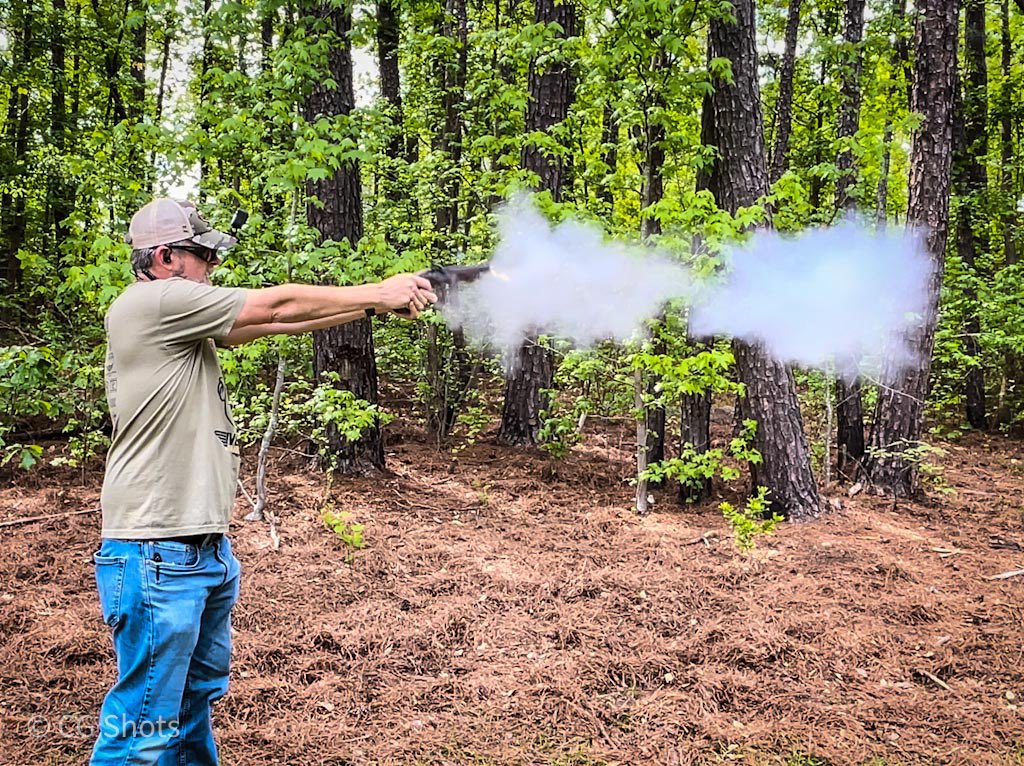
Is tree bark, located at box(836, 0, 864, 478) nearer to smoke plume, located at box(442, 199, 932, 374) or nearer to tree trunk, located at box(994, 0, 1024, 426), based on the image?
smoke plume, located at box(442, 199, 932, 374)

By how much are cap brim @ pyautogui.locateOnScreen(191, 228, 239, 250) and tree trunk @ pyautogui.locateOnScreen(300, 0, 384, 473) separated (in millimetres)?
5006

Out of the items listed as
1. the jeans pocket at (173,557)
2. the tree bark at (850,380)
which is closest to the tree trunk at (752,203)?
the tree bark at (850,380)

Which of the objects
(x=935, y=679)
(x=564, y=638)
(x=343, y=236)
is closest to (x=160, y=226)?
(x=564, y=638)

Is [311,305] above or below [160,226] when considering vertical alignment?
below

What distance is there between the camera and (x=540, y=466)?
9891mm

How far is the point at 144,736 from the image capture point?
269 cm

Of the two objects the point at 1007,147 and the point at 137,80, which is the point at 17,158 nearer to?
the point at 137,80

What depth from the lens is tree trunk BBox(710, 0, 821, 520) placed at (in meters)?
7.36

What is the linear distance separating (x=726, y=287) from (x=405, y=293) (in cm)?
471

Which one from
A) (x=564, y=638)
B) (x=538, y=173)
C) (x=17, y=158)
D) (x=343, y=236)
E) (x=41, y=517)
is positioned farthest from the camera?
(x=17, y=158)

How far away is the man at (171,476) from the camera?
8.90 ft

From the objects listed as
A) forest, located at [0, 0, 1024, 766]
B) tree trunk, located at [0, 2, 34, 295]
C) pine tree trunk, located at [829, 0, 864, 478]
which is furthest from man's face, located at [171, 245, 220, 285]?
tree trunk, located at [0, 2, 34, 295]

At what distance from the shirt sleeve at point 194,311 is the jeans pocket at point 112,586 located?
85 cm

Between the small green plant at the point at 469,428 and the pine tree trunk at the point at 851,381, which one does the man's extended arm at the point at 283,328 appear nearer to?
the small green plant at the point at 469,428
